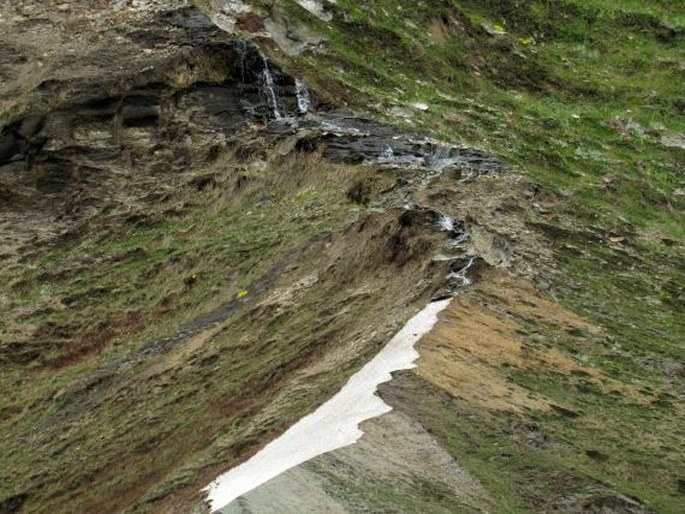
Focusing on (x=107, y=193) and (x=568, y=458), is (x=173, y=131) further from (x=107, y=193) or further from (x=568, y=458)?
(x=568, y=458)

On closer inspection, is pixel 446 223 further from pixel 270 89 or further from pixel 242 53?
pixel 242 53

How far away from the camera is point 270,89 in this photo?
815 centimetres

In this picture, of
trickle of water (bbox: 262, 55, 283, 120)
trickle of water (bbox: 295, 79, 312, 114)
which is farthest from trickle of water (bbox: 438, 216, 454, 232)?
trickle of water (bbox: 262, 55, 283, 120)

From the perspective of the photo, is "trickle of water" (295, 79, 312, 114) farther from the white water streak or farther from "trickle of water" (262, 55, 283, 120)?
the white water streak

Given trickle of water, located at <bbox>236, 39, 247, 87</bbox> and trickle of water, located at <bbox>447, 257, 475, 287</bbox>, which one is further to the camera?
trickle of water, located at <bbox>447, 257, 475, 287</bbox>

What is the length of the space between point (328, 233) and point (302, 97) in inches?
120

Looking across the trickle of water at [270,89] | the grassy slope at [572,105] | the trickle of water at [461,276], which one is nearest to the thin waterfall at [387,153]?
the grassy slope at [572,105]

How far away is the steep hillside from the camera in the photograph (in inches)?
309

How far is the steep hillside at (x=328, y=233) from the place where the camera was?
25.8 ft

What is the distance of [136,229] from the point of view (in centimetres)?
915

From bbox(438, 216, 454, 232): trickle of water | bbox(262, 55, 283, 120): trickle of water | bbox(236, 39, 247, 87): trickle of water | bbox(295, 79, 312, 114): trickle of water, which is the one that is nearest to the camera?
bbox(236, 39, 247, 87): trickle of water

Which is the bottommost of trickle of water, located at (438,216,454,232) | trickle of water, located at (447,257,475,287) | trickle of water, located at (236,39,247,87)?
trickle of water, located at (447,257,475,287)

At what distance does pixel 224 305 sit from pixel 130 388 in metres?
1.96

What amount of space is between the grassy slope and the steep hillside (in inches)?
1.1
